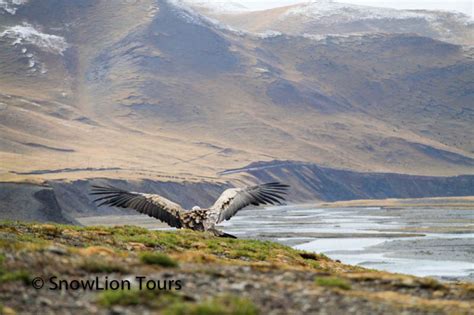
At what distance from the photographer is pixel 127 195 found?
26844 millimetres

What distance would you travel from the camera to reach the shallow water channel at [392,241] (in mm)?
64062

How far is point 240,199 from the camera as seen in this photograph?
26469 millimetres

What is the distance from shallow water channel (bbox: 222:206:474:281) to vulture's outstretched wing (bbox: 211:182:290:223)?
97.4 feet

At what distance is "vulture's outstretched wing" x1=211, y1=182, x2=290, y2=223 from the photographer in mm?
25875

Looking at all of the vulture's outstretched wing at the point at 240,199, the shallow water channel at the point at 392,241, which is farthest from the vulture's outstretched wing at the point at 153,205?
the shallow water channel at the point at 392,241

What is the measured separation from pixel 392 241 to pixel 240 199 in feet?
214

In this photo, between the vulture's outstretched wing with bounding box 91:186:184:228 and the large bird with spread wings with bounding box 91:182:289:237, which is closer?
the large bird with spread wings with bounding box 91:182:289:237

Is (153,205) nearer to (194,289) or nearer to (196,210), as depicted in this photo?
(196,210)

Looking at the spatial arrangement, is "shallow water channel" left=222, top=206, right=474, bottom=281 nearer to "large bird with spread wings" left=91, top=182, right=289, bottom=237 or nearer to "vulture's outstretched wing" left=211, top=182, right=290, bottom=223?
"vulture's outstretched wing" left=211, top=182, right=290, bottom=223

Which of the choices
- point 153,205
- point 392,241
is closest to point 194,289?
point 153,205

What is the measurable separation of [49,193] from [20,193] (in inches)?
158

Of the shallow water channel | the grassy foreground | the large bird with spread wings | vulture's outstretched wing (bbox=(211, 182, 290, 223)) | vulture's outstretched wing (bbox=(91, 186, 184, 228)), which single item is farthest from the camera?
the shallow water channel

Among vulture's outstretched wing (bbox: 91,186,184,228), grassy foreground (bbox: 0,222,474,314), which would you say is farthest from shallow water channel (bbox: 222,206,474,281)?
grassy foreground (bbox: 0,222,474,314)

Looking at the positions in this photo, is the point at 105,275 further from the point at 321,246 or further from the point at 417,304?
the point at 321,246
